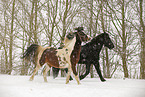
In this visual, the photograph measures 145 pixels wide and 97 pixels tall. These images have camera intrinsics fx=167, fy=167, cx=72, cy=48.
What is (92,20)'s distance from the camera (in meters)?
8.45

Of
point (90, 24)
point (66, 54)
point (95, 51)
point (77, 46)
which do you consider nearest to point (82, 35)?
point (77, 46)

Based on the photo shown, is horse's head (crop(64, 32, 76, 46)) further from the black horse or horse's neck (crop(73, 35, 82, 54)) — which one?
the black horse

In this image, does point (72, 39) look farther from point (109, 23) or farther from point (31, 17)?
point (109, 23)

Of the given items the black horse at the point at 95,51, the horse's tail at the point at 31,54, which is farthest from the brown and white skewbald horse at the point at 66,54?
the black horse at the point at 95,51

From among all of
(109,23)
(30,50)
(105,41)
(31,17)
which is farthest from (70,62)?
(109,23)

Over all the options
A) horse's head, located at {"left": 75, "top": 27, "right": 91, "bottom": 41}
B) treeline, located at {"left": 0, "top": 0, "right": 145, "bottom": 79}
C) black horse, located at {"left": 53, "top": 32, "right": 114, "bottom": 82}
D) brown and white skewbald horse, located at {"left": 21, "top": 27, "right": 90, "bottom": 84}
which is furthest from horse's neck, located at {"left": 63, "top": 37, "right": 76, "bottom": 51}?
treeline, located at {"left": 0, "top": 0, "right": 145, "bottom": 79}

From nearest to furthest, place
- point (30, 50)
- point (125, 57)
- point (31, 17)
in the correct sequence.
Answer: point (30, 50), point (125, 57), point (31, 17)

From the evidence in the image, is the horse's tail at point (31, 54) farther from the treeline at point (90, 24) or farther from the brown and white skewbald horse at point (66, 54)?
the treeline at point (90, 24)

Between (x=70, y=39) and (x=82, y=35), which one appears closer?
(x=82, y=35)

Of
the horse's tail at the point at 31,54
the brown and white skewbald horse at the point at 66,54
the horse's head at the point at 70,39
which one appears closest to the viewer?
the brown and white skewbald horse at the point at 66,54

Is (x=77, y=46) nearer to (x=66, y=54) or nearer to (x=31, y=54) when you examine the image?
(x=66, y=54)

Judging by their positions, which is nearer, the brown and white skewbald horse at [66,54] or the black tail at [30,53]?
the brown and white skewbald horse at [66,54]

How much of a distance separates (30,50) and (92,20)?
4.56 m

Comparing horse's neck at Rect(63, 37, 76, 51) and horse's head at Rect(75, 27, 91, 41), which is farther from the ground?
horse's head at Rect(75, 27, 91, 41)
